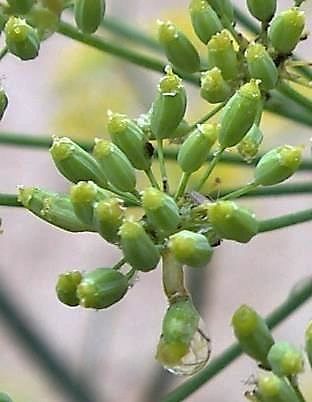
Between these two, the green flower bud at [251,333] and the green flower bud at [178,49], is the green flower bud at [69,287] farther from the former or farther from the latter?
the green flower bud at [178,49]

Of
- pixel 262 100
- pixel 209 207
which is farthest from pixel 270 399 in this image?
pixel 262 100

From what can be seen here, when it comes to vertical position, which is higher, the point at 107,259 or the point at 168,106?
the point at 168,106

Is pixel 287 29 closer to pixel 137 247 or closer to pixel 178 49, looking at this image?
pixel 178 49

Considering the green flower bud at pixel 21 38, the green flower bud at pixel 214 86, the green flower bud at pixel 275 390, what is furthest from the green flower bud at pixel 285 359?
the green flower bud at pixel 21 38

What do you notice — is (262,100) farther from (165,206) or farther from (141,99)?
(141,99)

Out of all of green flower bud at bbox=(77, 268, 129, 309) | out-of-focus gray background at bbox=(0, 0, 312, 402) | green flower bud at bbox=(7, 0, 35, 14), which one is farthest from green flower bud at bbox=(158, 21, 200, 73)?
out-of-focus gray background at bbox=(0, 0, 312, 402)

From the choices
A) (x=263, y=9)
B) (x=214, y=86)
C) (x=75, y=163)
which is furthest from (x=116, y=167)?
(x=263, y=9)

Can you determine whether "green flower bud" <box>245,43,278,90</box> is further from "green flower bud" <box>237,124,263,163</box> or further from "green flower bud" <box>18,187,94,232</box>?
"green flower bud" <box>18,187,94,232</box>
